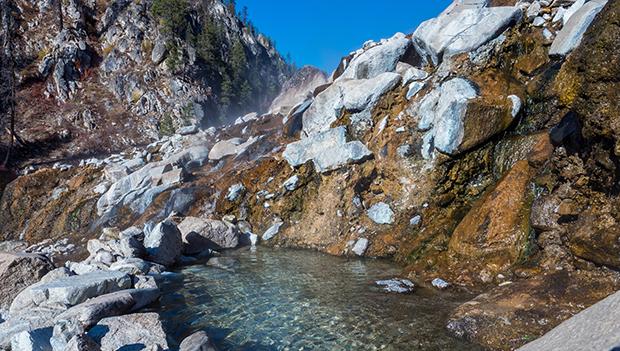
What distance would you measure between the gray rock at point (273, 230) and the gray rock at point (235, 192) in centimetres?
319

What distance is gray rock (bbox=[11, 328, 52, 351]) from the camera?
6723mm

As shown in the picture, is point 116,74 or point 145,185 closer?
point 145,185

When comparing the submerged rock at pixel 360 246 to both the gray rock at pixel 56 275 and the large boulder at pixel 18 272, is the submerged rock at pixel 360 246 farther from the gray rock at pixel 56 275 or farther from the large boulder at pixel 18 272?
the large boulder at pixel 18 272

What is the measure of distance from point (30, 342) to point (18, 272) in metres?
5.31

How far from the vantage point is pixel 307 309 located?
9.80 meters

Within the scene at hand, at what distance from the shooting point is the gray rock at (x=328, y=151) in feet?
59.3

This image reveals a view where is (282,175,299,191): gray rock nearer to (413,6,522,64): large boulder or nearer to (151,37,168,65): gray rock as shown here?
(413,6,522,64): large boulder

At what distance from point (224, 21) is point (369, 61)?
74258mm

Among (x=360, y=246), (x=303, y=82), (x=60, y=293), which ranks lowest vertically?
(x=360, y=246)

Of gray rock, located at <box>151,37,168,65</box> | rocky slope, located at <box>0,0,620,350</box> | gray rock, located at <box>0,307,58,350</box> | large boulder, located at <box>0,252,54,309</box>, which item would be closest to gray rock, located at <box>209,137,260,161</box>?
rocky slope, located at <box>0,0,620,350</box>

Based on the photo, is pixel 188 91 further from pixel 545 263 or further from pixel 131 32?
pixel 545 263

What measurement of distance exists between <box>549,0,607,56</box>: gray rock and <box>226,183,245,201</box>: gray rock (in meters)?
15.6

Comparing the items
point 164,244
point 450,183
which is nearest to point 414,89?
point 450,183

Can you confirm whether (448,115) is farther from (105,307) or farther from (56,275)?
(56,275)
